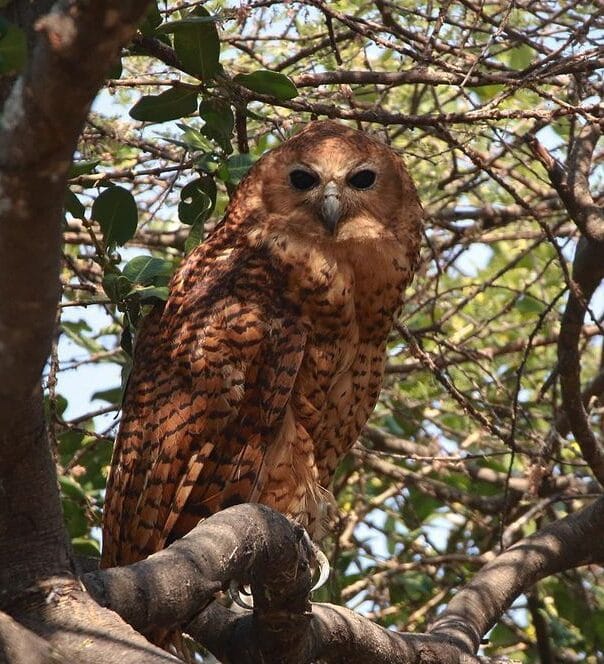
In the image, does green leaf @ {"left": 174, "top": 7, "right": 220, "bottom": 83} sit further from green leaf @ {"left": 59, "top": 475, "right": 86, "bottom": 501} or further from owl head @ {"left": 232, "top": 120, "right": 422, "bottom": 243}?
green leaf @ {"left": 59, "top": 475, "right": 86, "bottom": 501}

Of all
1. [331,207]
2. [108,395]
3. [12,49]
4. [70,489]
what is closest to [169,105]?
[331,207]

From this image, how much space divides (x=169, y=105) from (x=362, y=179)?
93cm

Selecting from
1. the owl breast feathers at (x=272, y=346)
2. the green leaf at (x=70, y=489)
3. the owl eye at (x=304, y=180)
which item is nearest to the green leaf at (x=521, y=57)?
the owl breast feathers at (x=272, y=346)

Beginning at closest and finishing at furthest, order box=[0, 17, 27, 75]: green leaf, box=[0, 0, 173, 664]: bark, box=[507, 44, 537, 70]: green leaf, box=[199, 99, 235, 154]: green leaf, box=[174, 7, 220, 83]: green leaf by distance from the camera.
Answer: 1. box=[0, 0, 173, 664]: bark
2. box=[0, 17, 27, 75]: green leaf
3. box=[174, 7, 220, 83]: green leaf
4. box=[199, 99, 235, 154]: green leaf
5. box=[507, 44, 537, 70]: green leaf

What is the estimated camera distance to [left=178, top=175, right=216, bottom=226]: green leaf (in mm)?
3539

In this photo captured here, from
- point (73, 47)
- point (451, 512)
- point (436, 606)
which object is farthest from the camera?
point (451, 512)

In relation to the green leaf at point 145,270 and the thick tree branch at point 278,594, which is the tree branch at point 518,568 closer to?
the thick tree branch at point 278,594

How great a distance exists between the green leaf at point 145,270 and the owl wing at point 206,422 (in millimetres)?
290

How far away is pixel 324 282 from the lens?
3695 millimetres

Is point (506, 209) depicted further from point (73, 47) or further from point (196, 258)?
point (73, 47)

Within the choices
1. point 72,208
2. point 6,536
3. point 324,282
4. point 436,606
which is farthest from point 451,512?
point 6,536

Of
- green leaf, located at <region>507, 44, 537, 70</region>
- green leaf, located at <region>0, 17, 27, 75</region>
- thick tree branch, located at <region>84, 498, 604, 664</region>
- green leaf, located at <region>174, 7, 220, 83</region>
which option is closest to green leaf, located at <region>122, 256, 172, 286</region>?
green leaf, located at <region>174, 7, 220, 83</region>

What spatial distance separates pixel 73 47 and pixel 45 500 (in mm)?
895

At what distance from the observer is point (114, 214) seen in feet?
11.0
